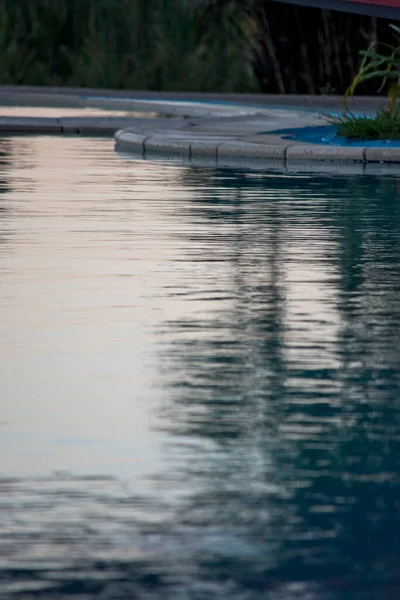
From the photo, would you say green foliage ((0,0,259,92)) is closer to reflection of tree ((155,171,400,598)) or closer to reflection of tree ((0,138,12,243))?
reflection of tree ((0,138,12,243))

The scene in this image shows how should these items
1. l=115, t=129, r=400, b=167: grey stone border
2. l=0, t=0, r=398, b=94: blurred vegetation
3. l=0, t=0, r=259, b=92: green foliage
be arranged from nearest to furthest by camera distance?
l=115, t=129, r=400, b=167: grey stone border
l=0, t=0, r=398, b=94: blurred vegetation
l=0, t=0, r=259, b=92: green foliage

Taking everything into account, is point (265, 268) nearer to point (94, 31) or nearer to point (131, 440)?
point (131, 440)

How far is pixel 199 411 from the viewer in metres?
5.21

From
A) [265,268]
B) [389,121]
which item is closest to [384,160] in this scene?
[389,121]

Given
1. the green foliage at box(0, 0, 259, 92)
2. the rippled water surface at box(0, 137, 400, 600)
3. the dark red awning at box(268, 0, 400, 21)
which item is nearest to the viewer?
the rippled water surface at box(0, 137, 400, 600)

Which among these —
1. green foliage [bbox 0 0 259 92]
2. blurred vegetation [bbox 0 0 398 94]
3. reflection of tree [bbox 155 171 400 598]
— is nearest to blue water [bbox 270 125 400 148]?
reflection of tree [bbox 155 171 400 598]

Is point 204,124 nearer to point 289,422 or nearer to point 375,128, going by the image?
point 375,128

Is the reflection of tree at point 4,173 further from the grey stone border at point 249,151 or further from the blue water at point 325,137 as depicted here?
the blue water at point 325,137

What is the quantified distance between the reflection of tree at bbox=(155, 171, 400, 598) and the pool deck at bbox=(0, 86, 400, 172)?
6607mm

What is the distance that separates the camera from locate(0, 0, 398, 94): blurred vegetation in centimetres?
2714

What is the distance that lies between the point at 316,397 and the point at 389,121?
1177cm

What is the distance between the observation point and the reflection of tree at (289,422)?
150 inches

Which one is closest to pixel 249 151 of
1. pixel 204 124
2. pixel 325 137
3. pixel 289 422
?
pixel 325 137

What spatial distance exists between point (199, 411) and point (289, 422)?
0.28 m
